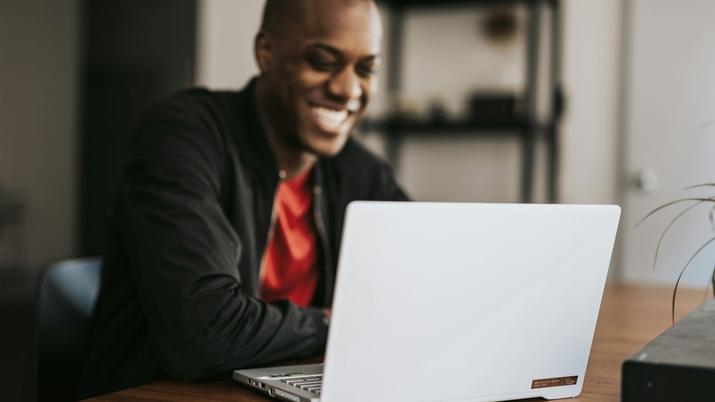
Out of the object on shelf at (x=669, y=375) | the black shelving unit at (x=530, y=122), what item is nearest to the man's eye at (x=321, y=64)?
the object on shelf at (x=669, y=375)

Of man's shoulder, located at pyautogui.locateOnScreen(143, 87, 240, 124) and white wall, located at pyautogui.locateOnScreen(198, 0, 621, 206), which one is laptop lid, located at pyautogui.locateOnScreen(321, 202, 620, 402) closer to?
man's shoulder, located at pyautogui.locateOnScreen(143, 87, 240, 124)

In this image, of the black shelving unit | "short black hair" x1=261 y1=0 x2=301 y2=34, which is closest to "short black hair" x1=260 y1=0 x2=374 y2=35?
"short black hair" x1=261 y1=0 x2=301 y2=34

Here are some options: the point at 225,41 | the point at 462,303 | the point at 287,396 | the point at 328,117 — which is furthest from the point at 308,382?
the point at 225,41

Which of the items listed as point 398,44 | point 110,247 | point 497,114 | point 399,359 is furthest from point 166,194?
point 398,44

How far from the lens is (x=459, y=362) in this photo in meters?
0.77

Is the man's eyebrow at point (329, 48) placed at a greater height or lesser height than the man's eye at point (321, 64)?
greater

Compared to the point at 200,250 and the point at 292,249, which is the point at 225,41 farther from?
the point at 200,250

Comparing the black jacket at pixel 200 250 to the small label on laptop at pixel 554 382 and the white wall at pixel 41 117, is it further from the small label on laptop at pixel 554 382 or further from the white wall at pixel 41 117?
the white wall at pixel 41 117

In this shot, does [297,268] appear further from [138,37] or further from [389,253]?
[138,37]

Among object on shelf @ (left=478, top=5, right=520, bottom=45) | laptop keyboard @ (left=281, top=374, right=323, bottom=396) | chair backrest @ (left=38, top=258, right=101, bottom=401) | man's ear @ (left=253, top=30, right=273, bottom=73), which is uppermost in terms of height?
object on shelf @ (left=478, top=5, right=520, bottom=45)

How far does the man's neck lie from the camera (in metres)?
1.47

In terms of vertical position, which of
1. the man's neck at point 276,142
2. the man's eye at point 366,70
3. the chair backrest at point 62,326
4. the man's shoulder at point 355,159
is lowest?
the chair backrest at point 62,326

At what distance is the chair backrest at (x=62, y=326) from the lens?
135 cm

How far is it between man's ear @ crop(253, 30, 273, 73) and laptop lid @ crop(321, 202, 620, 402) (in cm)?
78
